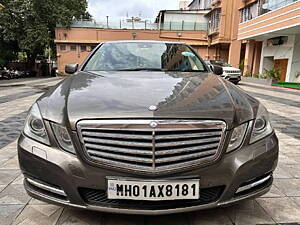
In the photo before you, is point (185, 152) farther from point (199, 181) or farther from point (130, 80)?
point (130, 80)

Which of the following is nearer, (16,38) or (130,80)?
(130,80)

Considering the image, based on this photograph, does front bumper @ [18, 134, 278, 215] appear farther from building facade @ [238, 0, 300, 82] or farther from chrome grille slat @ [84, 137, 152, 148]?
building facade @ [238, 0, 300, 82]

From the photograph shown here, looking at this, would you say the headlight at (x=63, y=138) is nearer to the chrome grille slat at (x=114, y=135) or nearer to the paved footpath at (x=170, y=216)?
the chrome grille slat at (x=114, y=135)

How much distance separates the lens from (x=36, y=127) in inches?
66.1

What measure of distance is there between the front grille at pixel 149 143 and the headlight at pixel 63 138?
86 millimetres

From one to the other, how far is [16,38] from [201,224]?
1031 inches

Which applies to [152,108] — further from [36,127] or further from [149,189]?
[36,127]

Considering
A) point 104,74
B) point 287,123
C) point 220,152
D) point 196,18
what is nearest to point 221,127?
point 220,152

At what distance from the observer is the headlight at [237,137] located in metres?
1.60

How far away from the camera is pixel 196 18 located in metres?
27.3

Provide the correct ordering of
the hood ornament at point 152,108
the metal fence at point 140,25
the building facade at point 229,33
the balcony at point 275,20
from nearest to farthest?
the hood ornament at point 152,108
the balcony at point 275,20
the building facade at point 229,33
the metal fence at point 140,25

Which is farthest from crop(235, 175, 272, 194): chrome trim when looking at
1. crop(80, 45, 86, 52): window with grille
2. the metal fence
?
crop(80, 45, 86, 52): window with grille

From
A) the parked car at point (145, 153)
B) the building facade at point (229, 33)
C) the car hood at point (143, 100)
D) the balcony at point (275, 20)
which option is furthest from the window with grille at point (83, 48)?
the parked car at point (145, 153)

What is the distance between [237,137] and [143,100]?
64cm
